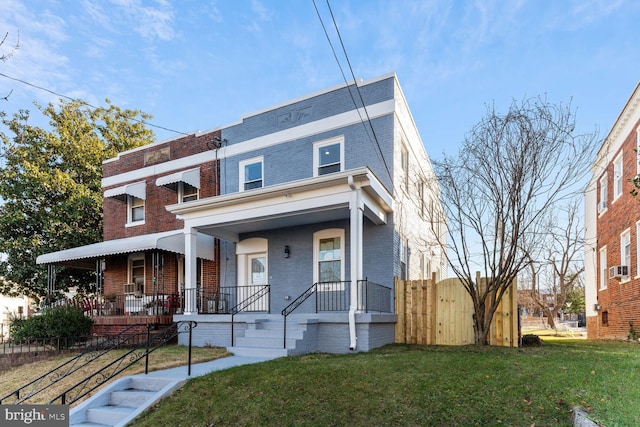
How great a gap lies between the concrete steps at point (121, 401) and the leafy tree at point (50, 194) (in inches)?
620

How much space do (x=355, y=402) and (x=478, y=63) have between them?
32.5ft

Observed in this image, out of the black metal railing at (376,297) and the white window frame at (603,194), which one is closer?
the black metal railing at (376,297)

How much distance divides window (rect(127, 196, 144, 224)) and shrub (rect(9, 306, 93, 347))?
4.92m

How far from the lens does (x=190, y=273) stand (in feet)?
41.2

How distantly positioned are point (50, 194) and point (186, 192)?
30.8 ft

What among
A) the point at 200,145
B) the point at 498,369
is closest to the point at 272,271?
the point at 200,145

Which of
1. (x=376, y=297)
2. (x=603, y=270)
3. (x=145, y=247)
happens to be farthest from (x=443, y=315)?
(x=603, y=270)

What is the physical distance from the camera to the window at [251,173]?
14.4m

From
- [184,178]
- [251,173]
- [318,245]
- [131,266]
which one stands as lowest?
[131,266]

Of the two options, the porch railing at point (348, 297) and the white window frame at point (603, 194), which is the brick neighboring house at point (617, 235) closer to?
the white window frame at point (603, 194)

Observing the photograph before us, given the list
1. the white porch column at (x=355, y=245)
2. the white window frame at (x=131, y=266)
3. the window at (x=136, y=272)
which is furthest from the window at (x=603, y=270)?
the window at (x=136, y=272)

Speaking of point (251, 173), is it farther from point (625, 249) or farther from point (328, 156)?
point (625, 249)

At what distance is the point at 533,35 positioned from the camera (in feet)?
36.4

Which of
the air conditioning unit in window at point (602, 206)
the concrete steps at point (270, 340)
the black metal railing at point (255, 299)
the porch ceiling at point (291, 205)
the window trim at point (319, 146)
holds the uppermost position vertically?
the window trim at point (319, 146)
